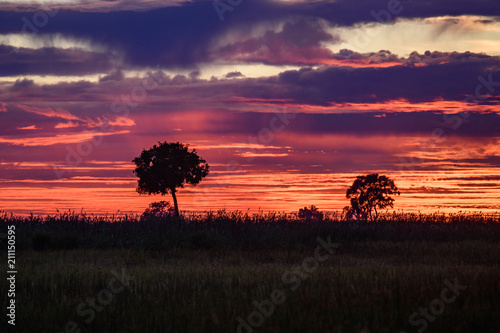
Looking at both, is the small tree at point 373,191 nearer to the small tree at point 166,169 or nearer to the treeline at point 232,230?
the small tree at point 166,169

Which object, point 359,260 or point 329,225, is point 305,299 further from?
point 329,225

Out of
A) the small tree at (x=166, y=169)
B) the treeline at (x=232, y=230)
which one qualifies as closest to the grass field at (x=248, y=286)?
the treeline at (x=232, y=230)

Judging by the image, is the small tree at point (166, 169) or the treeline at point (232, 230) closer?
the treeline at point (232, 230)

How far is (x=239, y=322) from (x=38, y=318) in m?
3.77

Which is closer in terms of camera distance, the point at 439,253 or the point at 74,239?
the point at 439,253

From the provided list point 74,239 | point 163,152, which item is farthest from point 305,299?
point 163,152

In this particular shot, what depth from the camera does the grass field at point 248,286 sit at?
974cm

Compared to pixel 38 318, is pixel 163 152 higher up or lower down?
higher up

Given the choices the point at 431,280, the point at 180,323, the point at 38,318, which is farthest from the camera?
the point at 431,280

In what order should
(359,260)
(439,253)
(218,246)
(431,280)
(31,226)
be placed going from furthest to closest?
1. (31,226)
2. (218,246)
3. (439,253)
4. (359,260)
5. (431,280)

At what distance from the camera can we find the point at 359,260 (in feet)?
61.8

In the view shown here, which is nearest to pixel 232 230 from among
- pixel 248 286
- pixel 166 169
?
pixel 248 286

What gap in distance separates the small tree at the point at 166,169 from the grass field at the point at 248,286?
116 feet

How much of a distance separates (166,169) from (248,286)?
47.9 m
